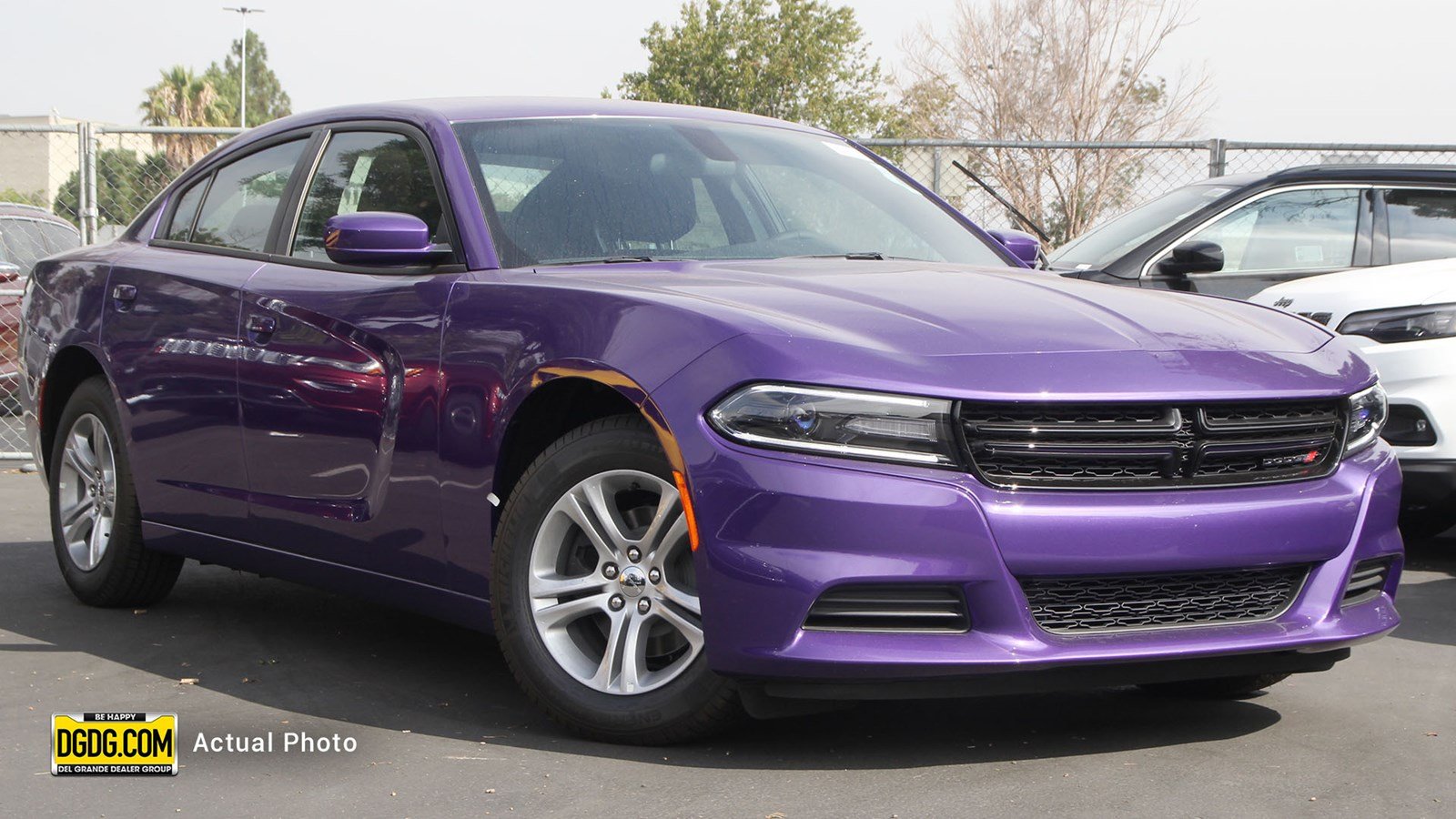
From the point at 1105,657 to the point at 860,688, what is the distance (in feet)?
1.68

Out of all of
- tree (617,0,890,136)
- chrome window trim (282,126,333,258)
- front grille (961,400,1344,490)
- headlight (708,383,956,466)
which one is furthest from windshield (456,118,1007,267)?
tree (617,0,890,136)

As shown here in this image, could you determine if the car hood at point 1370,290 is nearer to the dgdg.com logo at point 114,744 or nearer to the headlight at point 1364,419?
the headlight at point 1364,419

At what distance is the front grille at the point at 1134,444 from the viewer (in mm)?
3594

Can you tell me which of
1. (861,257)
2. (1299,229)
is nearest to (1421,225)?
(1299,229)

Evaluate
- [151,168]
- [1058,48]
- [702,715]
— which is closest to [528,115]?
[702,715]

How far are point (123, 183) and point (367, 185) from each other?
24.4ft

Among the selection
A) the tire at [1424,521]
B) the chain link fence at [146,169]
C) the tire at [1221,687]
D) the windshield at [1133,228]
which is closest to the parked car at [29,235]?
the chain link fence at [146,169]

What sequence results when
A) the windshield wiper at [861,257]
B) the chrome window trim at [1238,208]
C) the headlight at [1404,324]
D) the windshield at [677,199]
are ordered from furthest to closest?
the chrome window trim at [1238,208], the headlight at [1404,324], the windshield wiper at [861,257], the windshield at [677,199]

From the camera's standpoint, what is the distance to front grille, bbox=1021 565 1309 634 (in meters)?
3.66

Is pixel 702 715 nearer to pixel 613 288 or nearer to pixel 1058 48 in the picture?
pixel 613 288

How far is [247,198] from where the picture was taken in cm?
562

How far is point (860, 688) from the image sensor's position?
365 centimetres

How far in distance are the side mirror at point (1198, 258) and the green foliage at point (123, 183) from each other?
698 cm

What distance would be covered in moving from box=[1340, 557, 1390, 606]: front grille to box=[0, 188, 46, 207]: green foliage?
12.5 metres
